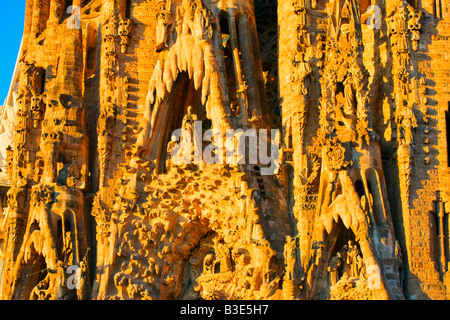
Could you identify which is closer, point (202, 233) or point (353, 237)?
point (353, 237)

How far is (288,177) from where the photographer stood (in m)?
23.2

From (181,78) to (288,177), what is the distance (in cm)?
283

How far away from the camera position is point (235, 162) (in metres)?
22.6

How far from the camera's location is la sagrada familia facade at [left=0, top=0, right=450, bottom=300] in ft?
70.5

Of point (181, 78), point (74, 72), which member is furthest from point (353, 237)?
point (74, 72)

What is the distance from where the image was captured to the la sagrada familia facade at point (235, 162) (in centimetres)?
2148

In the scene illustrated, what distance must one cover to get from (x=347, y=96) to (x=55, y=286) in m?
6.21

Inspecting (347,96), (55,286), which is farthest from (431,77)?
(55,286)

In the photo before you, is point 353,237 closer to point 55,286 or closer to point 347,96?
point 347,96

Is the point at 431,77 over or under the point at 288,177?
over

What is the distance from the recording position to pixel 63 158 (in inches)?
955
